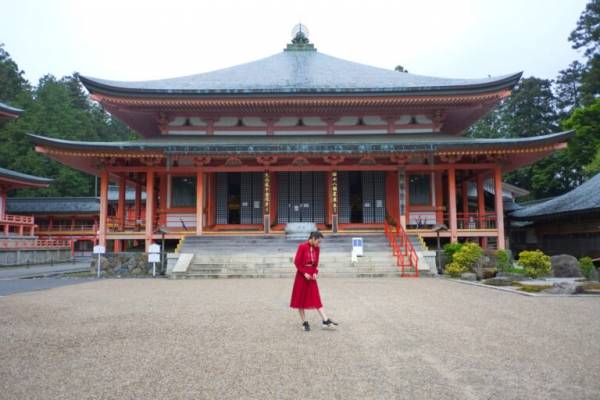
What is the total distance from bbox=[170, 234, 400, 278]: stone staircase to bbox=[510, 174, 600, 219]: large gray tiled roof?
868cm

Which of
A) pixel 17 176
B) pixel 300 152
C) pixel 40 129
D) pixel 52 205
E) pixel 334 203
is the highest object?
pixel 40 129

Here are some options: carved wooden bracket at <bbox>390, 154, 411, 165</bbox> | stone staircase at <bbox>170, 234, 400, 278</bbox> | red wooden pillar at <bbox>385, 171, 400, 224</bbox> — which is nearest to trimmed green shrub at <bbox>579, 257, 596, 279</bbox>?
stone staircase at <bbox>170, 234, 400, 278</bbox>

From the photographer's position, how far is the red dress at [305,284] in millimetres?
6437

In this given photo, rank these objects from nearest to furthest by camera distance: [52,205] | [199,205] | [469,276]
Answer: [469,276], [199,205], [52,205]

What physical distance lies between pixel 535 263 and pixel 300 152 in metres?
9.65

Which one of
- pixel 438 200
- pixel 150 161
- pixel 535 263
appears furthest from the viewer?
pixel 438 200

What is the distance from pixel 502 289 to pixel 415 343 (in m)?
6.52

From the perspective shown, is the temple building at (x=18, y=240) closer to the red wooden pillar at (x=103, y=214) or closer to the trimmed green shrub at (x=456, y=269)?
the red wooden pillar at (x=103, y=214)

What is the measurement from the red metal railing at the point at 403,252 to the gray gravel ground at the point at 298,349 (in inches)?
216

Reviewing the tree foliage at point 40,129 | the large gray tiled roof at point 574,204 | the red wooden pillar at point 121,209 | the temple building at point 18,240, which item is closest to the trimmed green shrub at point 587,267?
the large gray tiled roof at point 574,204

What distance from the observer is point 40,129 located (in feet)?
157

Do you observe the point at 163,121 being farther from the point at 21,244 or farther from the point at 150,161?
the point at 21,244

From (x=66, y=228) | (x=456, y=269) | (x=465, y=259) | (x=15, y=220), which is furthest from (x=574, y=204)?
(x=66, y=228)

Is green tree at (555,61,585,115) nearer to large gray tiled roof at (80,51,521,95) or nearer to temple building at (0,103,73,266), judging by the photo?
large gray tiled roof at (80,51,521,95)
